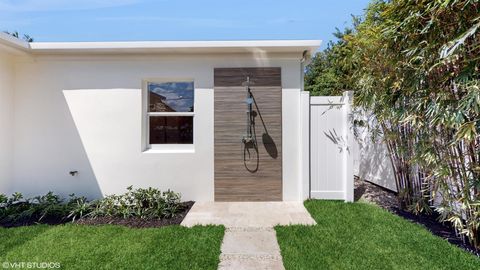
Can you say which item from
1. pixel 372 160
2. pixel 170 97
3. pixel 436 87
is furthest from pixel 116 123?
pixel 372 160

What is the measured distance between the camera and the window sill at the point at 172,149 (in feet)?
16.5

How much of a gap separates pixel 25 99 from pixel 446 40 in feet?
21.7

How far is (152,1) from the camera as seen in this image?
19.0 ft

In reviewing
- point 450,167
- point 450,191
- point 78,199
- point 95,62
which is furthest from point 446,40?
point 78,199

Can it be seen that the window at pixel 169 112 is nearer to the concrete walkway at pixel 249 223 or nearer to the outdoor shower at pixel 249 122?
the outdoor shower at pixel 249 122

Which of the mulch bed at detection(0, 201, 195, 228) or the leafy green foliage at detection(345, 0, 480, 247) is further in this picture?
the mulch bed at detection(0, 201, 195, 228)

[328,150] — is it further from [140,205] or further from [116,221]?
[116,221]

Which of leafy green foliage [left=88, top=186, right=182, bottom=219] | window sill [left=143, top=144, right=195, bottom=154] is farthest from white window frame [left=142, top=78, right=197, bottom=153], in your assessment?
leafy green foliage [left=88, top=186, right=182, bottom=219]

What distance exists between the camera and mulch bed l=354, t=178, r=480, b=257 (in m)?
3.31

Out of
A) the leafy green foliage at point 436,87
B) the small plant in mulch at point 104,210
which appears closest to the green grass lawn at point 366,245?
the leafy green foliage at point 436,87

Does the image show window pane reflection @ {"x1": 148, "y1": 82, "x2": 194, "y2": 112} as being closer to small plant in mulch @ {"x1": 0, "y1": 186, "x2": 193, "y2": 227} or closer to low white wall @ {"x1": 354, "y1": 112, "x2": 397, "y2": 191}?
small plant in mulch @ {"x1": 0, "y1": 186, "x2": 193, "y2": 227}

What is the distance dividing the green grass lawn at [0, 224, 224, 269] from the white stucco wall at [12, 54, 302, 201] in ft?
4.48

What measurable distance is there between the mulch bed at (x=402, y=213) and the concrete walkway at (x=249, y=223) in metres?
1.54

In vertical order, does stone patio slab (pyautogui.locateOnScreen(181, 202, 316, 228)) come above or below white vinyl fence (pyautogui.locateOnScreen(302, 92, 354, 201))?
below
